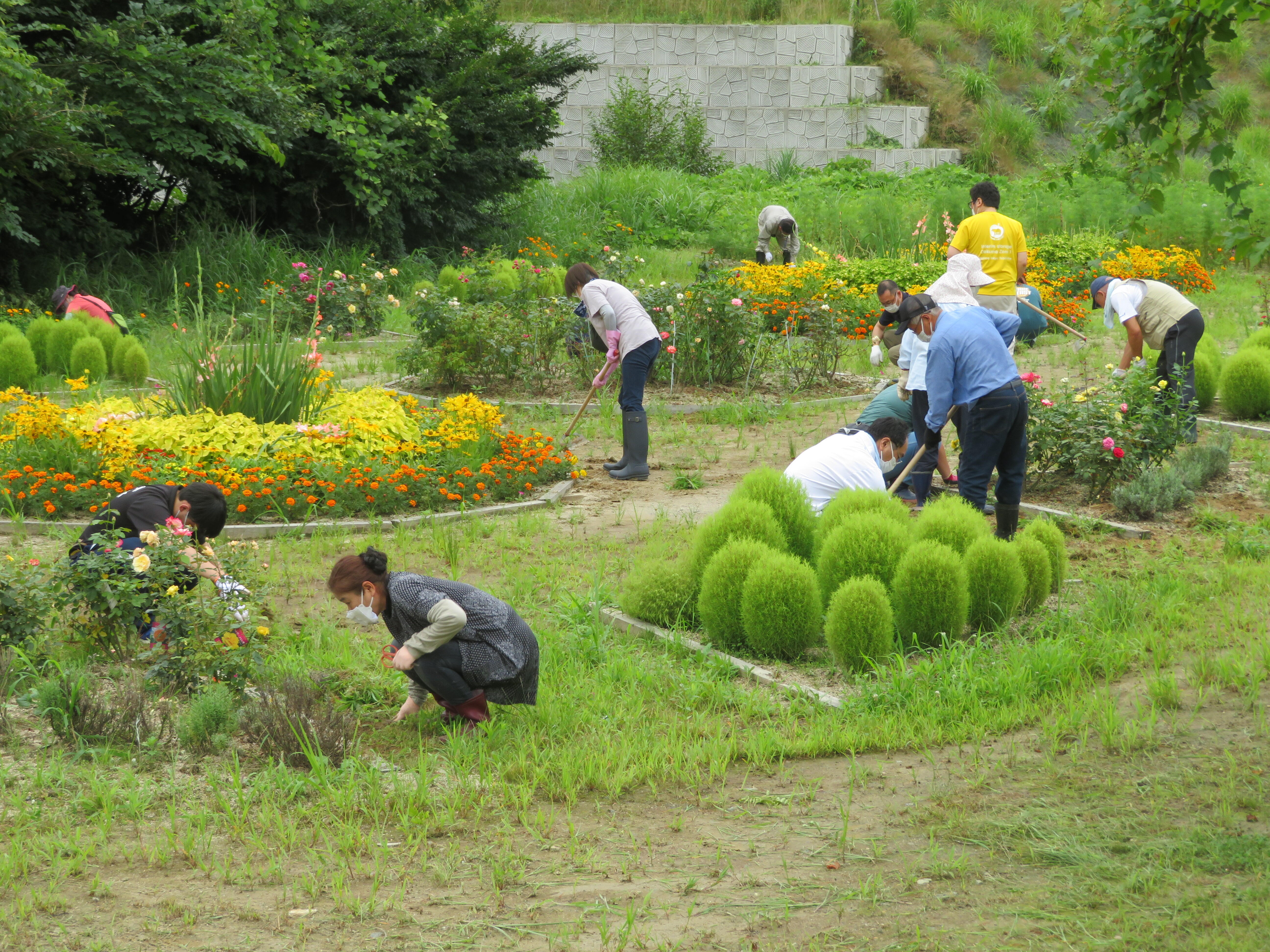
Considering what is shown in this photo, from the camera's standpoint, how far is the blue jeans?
28.9ft

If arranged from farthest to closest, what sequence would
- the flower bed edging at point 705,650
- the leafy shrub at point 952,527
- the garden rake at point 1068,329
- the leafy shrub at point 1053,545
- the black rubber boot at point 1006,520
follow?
the garden rake at point 1068,329 < the black rubber boot at point 1006,520 < the leafy shrub at point 1053,545 < the leafy shrub at point 952,527 < the flower bed edging at point 705,650

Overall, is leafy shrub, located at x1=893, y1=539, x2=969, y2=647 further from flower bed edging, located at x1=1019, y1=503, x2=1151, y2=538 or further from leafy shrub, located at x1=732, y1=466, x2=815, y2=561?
flower bed edging, located at x1=1019, y1=503, x2=1151, y2=538

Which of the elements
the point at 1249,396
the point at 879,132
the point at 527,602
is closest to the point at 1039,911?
the point at 527,602

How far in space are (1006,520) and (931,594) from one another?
171 centimetres

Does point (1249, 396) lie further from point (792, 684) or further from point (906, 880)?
point (906, 880)

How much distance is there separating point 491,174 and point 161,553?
1519 cm

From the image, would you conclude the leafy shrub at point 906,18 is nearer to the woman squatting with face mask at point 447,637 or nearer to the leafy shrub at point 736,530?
the leafy shrub at point 736,530

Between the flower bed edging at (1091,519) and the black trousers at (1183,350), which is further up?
the black trousers at (1183,350)

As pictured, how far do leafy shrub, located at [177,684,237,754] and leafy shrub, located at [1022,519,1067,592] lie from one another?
3922 millimetres

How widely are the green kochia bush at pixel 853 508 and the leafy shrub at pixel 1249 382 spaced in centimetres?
539

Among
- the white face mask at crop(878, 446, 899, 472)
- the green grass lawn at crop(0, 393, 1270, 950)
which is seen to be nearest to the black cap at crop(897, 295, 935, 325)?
the white face mask at crop(878, 446, 899, 472)

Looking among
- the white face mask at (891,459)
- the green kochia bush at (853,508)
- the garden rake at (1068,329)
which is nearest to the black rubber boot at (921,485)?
the white face mask at (891,459)

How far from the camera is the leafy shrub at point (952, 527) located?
5.80 meters

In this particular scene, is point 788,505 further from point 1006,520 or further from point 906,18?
point 906,18
